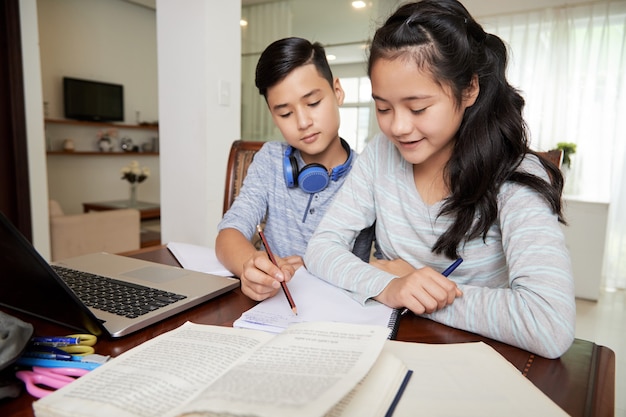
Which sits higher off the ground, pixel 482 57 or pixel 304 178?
pixel 482 57

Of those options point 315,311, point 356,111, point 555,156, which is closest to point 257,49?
point 356,111

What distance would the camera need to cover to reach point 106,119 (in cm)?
511

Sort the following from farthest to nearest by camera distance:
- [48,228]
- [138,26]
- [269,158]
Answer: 1. [138,26]
2. [48,228]
3. [269,158]

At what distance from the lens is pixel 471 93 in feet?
2.65

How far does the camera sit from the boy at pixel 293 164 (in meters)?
1.04

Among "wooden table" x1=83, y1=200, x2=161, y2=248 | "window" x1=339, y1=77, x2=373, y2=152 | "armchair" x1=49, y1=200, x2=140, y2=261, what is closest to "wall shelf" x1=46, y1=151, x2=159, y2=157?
"wooden table" x1=83, y1=200, x2=161, y2=248

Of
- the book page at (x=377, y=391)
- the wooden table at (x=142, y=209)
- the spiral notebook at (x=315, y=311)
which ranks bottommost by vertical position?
the wooden table at (x=142, y=209)

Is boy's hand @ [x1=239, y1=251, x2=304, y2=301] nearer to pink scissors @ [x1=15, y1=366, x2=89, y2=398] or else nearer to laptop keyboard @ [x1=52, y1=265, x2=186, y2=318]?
laptop keyboard @ [x1=52, y1=265, x2=186, y2=318]

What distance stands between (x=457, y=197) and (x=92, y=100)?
5123 mm

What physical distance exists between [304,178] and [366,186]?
178 millimetres

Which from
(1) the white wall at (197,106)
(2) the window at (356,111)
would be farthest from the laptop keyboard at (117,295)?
(2) the window at (356,111)

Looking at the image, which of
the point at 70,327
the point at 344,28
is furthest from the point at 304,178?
the point at 344,28

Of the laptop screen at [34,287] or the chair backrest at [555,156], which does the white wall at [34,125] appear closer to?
the laptop screen at [34,287]

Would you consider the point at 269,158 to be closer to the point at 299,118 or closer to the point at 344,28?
the point at 299,118
